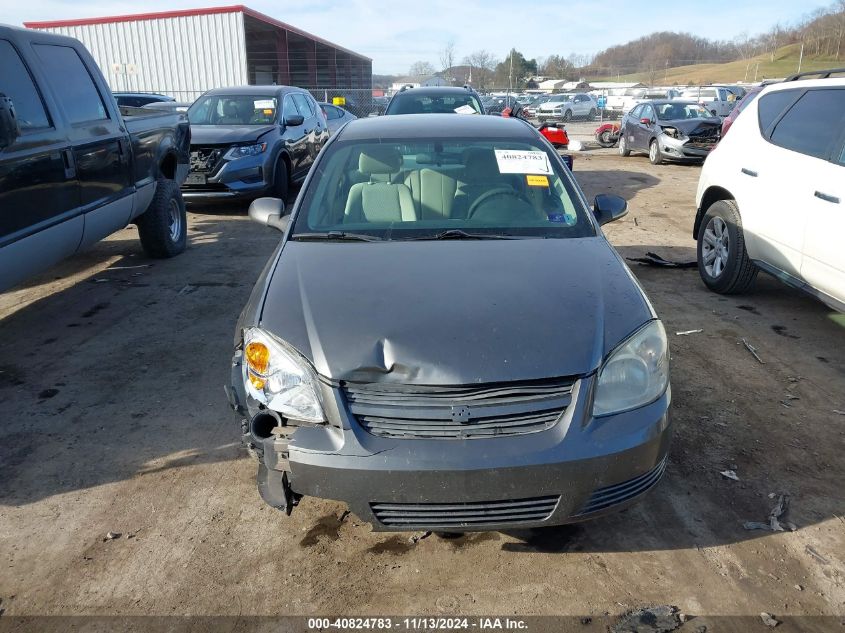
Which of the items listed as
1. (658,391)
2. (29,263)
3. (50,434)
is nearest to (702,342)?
(658,391)

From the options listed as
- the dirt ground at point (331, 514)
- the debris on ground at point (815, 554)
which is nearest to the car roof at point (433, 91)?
the dirt ground at point (331, 514)

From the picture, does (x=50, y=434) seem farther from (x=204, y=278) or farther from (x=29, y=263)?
(x=204, y=278)

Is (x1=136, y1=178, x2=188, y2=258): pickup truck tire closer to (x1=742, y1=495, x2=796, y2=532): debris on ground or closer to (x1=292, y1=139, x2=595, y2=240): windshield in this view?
(x1=292, y1=139, x2=595, y2=240): windshield

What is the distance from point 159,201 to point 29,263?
8.38 ft

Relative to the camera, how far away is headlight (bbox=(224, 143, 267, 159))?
8.82 metres

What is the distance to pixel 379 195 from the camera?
3.58 metres

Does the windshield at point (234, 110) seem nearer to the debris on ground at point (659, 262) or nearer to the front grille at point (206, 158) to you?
the front grille at point (206, 158)

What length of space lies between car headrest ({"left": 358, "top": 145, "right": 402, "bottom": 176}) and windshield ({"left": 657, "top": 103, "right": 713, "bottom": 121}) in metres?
14.5

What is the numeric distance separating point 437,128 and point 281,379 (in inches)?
86.7

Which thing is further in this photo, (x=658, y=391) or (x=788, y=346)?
(x=788, y=346)

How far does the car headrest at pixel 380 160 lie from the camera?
12.5 feet

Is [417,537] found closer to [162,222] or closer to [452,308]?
[452,308]

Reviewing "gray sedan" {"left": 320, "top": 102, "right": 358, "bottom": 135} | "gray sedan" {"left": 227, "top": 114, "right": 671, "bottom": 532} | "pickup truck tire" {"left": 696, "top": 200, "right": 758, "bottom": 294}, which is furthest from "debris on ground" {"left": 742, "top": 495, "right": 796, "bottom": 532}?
"gray sedan" {"left": 320, "top": 102, "right": 358, "bottom": 135}

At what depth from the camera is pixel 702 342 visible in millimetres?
4836
